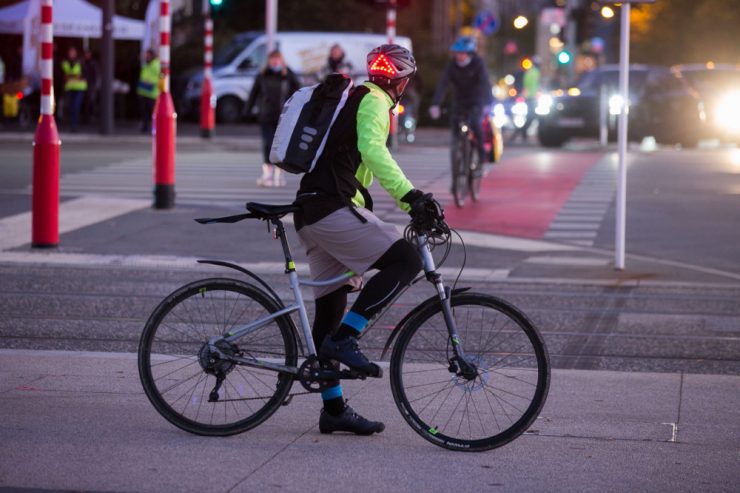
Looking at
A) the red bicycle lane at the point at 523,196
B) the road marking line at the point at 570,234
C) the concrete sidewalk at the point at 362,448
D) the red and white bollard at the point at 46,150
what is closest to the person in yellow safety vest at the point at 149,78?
the red bicycle lane at the point at 523,196

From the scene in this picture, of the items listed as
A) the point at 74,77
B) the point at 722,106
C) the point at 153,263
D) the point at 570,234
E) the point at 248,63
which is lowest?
the point at 153,263

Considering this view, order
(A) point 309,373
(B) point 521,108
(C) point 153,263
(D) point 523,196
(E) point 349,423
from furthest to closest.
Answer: (B) point 521,108, (D) point 523,196, (C) point 153,263, (E) point 349,423, (A) point 309,373

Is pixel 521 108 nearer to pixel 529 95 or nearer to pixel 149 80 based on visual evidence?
pixel 529 95

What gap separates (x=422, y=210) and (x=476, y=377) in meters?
0.77

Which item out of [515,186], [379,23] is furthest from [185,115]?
[515,186]

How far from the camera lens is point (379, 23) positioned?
48000 millimetres

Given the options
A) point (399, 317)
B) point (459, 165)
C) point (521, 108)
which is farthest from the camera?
point (521, 108)

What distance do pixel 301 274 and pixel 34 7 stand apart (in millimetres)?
21870

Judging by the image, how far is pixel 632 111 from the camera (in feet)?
99.0

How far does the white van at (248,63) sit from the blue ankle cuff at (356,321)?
30167mm

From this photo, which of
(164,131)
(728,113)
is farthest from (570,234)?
(728,113)

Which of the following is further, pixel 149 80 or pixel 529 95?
pixel 529 95

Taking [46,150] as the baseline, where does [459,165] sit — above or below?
below

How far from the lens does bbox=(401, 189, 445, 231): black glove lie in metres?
5.95
